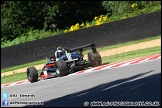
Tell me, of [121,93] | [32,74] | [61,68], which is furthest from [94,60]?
[121,93]

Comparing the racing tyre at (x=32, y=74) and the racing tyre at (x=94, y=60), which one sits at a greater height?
the racing tyre at (x=94, y=60)

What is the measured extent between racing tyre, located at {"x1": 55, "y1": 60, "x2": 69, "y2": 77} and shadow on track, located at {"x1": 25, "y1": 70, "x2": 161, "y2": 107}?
19.7 ft

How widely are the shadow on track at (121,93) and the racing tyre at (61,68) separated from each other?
6.01 metres

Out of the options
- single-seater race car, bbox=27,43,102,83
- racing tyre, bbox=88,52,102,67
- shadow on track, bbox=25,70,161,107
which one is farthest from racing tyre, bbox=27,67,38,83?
shadow on track, bbox=25,70,161,107

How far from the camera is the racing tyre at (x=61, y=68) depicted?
17.0 meters

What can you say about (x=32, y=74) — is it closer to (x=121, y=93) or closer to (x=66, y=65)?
(x=66, y=65)

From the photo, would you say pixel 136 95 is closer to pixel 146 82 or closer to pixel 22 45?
pixel 146 82

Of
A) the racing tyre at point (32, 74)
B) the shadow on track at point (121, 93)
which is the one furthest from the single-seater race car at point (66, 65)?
the shadow on track at point (121, 93)

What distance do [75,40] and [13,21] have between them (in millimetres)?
15050

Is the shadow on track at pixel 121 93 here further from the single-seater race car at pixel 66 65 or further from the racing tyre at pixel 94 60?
the racing tyre at pixel 94 60

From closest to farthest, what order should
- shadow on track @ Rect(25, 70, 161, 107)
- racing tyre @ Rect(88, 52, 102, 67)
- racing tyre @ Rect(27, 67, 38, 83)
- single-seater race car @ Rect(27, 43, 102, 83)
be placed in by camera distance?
shadow on track @ Rect(25, 70, 161, 107)
single-seater race car @ Rect(27, 43, 102, 83)
racing tyre @ Rect(27, 67, 38, 83)
racing tyre @ Rect(88, 52, 102, 67)

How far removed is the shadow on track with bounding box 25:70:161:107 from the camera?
328 inches

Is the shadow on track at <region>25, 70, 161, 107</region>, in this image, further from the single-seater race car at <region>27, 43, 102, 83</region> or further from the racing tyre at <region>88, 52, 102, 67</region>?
the racing tyre at <region>88, 52, 102, 67</region>

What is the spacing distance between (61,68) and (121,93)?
8124 millimetres
